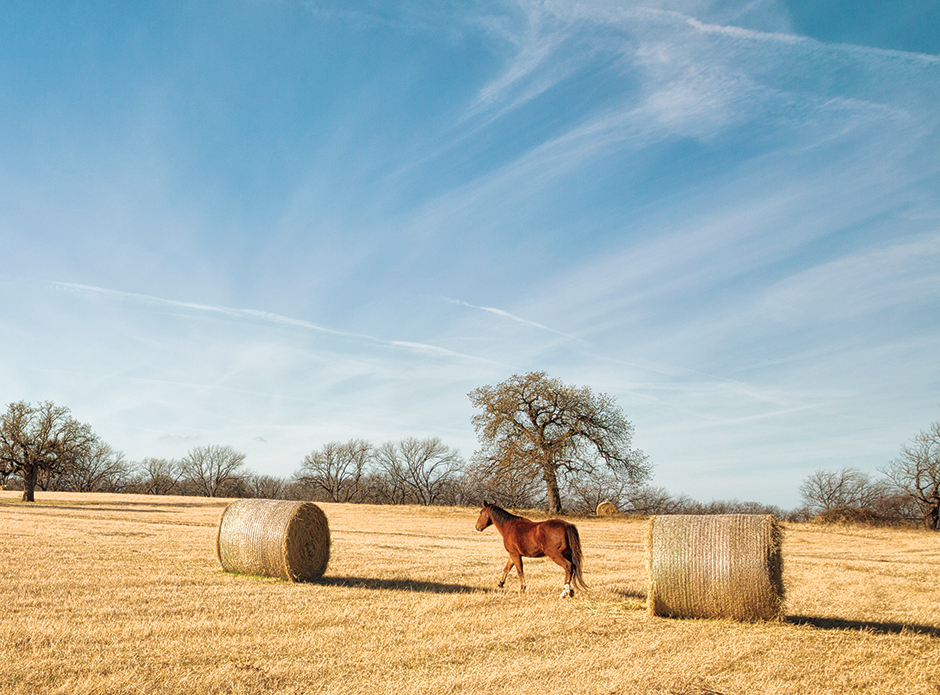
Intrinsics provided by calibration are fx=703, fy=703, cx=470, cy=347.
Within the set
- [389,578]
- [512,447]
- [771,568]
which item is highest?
[512,447]

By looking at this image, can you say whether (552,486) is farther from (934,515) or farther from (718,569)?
(718,569)

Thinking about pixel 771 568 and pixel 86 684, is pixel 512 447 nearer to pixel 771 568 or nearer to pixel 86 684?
pixel 771 568

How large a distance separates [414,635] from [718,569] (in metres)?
4.09

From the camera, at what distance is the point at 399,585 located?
1190 centimetres

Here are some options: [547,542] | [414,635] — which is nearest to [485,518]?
[547,542]

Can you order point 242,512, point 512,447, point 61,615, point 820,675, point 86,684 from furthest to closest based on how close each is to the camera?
point 512,447 < point 242,512 < point 61,615 < point 820,675 < point 86,684

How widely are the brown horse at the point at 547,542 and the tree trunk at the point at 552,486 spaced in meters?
28.1

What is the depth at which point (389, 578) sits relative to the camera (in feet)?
42.0

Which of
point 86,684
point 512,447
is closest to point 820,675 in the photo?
point 86,684

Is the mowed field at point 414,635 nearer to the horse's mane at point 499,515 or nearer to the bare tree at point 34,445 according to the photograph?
the horse's mane at point 499,515

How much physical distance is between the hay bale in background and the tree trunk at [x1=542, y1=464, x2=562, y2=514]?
30.6 meters

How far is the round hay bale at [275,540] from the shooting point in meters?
11.9

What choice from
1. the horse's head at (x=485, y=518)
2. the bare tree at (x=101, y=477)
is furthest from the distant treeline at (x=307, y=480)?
the horse's head at (x=485, y=518)

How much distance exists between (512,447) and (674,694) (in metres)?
34.6
